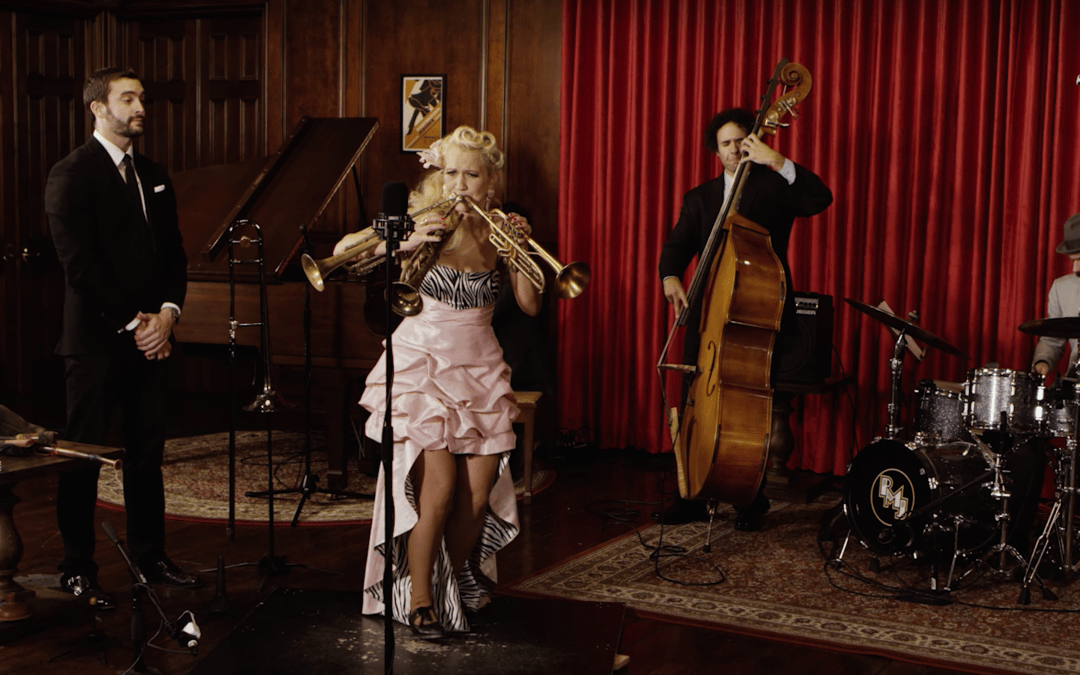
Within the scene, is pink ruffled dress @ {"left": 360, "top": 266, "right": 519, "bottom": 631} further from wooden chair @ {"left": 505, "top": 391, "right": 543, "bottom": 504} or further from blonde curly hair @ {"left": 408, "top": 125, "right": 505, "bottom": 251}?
wooden chair @ {"left": 505, "top": 391, "right": 543, "bottom": 504}

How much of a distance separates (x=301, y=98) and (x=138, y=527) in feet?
13.5

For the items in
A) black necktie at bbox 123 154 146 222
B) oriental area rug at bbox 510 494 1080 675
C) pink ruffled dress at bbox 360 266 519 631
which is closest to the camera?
pink ruffled dress at bbox 360 266 519 631

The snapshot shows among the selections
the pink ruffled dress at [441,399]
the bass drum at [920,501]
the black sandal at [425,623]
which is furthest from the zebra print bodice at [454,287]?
the bass drum at [920,501]

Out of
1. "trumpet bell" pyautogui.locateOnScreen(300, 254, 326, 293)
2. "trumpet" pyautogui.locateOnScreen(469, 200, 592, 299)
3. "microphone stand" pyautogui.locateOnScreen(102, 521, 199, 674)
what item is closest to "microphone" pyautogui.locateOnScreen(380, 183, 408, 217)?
"trumpet bell" pyautogui.locateOnScreen(300, 254, 326, 293)

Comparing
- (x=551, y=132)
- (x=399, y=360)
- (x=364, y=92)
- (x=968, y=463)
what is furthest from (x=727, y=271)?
(x=364, y=92)

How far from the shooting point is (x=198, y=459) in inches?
236

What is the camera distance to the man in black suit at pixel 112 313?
3.57 metres

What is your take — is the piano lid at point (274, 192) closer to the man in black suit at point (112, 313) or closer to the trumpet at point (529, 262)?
the man in black suit at point (112, 313)

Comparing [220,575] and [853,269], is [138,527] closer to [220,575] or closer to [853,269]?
[220,575]

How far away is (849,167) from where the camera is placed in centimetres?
566

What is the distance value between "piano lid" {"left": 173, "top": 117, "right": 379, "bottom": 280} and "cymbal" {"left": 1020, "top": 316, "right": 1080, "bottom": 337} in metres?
3.00

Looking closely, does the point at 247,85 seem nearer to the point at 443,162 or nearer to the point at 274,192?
the point at 274,192

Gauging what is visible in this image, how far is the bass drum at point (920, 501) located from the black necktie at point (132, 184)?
2.68 m

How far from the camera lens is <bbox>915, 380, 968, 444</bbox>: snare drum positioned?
4160mm
